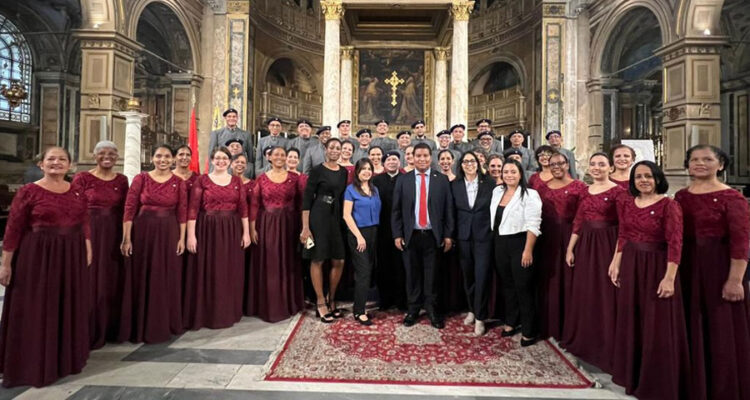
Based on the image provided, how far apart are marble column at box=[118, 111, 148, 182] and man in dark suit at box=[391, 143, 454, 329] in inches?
241

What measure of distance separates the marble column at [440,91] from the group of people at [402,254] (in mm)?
6799

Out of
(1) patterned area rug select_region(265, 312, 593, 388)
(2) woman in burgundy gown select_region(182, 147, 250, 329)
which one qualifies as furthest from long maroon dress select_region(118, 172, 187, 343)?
(1) patterned area rug select_region(265, 312, 593, 388)

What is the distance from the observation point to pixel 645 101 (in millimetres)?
14898

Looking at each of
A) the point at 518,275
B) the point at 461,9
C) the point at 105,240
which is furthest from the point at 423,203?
the point at 461,9

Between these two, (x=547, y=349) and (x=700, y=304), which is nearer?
(x=700, y=304)

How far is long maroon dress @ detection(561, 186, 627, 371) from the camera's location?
11.1 ft

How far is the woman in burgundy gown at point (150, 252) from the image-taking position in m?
3.75

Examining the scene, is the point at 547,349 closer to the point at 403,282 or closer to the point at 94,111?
the point at 403,282

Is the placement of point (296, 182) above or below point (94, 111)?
below

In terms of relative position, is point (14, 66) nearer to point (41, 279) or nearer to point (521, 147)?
point (41, 279)

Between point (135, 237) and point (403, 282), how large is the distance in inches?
109

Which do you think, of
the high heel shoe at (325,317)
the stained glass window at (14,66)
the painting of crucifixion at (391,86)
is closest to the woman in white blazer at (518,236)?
the high heel shoe at (325,317)

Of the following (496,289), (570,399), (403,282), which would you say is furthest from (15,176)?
(570,399)

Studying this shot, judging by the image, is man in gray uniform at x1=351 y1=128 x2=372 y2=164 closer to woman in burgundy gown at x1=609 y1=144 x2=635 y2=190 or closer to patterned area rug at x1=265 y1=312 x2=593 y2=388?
patterned area rug at x1=265 y1=312 x2=593 y2=388
